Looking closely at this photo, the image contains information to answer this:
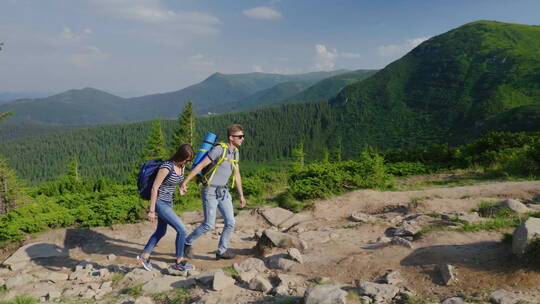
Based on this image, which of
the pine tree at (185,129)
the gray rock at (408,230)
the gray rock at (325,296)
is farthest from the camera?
the pine tree at (185,129)

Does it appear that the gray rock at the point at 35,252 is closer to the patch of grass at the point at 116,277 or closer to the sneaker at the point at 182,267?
the patch of grass at the point at 116,277

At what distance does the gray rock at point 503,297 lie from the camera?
3898 mm

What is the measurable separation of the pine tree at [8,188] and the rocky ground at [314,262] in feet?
45.7

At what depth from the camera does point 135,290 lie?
569 cm

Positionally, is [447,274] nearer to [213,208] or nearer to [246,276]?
Answer: [246,276]

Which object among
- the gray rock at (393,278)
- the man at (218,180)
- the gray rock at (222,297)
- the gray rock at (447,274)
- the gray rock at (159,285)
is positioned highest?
the man at (218,180)

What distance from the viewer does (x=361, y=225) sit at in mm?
8469

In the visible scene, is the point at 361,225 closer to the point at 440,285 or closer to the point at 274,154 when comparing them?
the point at 440,285

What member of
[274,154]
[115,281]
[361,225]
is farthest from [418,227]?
[274,154]

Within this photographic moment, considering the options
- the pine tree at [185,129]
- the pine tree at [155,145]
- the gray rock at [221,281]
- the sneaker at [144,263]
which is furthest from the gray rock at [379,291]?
the pine tree at [185,129]

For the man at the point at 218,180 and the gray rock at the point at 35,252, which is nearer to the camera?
the man at the point at 218,180

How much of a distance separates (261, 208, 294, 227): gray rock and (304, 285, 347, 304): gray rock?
5550 mm

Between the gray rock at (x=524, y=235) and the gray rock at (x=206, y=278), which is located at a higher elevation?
the gray rock at (x=524, y=235)

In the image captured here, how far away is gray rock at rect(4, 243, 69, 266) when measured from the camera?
795 centimetres
